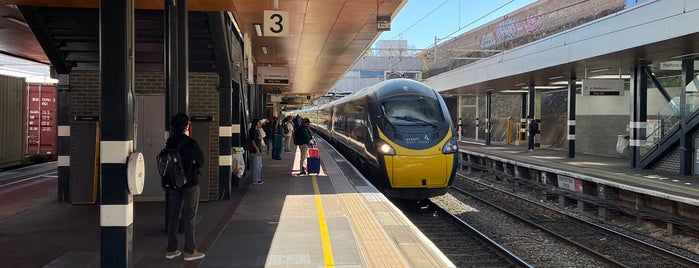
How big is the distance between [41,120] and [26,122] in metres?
1.53

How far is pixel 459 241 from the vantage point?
9555mm

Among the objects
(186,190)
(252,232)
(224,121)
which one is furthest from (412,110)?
(186,190)

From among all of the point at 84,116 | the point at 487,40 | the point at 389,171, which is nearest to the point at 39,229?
the point at 84,116

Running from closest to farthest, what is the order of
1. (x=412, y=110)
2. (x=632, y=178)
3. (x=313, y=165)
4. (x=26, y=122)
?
(x=412, y=110)
(x=632, y=178)
(x=313, y=165)
(x=26, y=122)

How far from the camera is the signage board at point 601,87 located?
1884cm

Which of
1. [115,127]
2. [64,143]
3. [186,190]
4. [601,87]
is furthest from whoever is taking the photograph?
[601,87]

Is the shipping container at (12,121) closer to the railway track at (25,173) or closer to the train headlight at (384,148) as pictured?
the railway track at (25,173)

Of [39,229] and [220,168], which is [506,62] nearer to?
[220,168]

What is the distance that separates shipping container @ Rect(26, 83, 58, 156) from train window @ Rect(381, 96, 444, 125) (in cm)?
1292

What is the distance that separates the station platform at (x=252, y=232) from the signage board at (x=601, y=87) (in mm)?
11526

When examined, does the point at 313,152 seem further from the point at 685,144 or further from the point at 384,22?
the point at 685,144

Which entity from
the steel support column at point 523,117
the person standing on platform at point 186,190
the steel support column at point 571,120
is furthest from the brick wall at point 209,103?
the steel support column at point 523,117

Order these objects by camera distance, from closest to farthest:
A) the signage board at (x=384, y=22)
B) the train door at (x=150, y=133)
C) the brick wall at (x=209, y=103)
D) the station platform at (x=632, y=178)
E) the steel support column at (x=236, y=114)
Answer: the train door at (x=150, y=133)
the brick wall at (x=209, y=103)
the station platform at (x=632, y=178)
the steel support column at (x=236, y=114)
the signage board at (x=384, y=22)

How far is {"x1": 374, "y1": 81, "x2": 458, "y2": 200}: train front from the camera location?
11.1 metres
